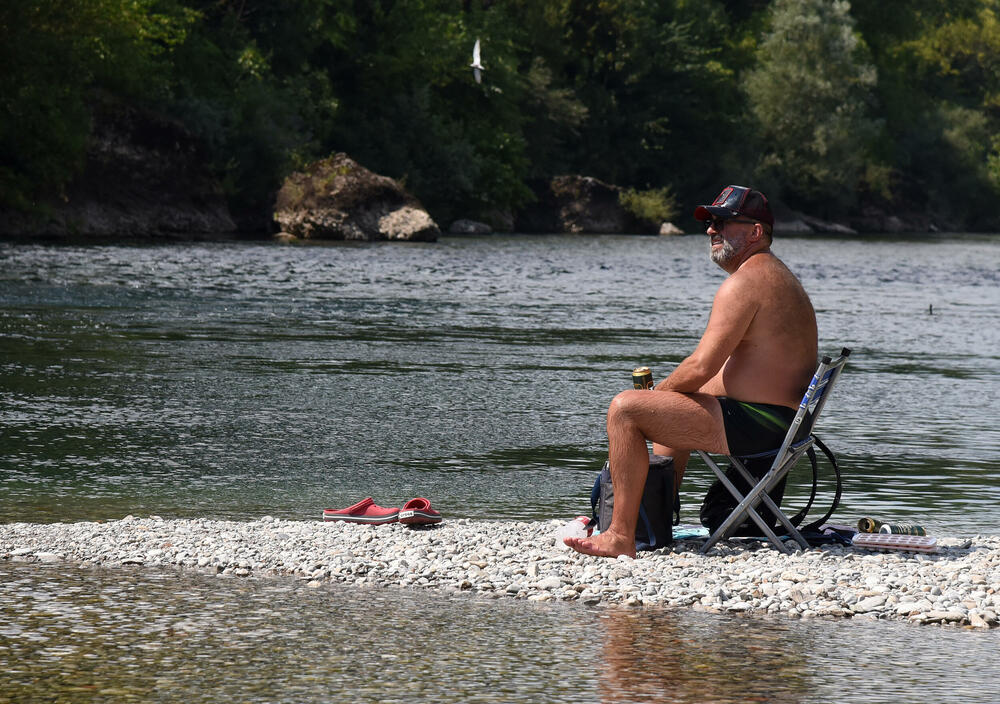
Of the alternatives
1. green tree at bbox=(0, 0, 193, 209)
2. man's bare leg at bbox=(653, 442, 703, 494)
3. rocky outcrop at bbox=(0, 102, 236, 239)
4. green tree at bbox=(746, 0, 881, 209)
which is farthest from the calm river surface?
green tree at bbox=(746, 0, 881, 209)

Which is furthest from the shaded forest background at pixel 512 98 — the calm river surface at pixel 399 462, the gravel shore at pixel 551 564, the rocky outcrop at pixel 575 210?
the gravel shore at pixel 551 564

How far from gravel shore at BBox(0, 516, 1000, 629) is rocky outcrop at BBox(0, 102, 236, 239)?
1717 inches

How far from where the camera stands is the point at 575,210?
2923 inches

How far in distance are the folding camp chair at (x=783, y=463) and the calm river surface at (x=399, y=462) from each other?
3.65ft

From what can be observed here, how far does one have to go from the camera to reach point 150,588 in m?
6.83

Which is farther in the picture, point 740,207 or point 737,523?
point 740,207

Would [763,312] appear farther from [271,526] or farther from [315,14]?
[315,14]

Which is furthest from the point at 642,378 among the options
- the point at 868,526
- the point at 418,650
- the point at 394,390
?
the point at 394,390

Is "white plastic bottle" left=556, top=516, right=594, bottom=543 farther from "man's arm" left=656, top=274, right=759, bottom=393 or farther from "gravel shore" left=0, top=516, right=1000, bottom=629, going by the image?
"man's arm" left=656, top=274, right=759, bottom=393

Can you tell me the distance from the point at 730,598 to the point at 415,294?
22.2m

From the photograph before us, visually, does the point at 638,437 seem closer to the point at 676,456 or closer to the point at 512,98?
the point at 676,456

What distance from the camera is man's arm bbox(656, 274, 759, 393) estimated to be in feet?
24.6

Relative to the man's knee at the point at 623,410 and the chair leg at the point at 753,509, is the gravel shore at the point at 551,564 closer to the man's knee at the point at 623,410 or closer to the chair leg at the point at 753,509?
the chair leg at the point at 753,509

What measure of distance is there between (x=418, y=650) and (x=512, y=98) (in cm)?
6965
